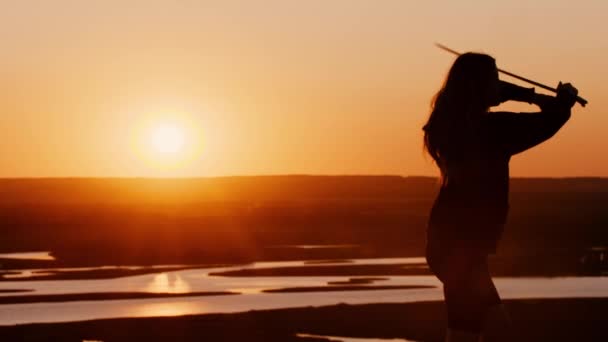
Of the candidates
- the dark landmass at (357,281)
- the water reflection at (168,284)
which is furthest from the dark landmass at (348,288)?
the water reflection at (168,284)

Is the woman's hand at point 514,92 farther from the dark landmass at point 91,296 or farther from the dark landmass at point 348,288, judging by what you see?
the dark landmass at point 348,288

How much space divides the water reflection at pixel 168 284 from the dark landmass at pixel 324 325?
12.3ft

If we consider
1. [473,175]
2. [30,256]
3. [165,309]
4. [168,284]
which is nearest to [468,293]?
[473,175]

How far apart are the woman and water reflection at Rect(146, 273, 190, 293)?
1207 centimetres

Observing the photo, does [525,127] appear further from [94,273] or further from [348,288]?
[94,273]

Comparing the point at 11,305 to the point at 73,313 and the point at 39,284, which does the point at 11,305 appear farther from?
the point at 39,284

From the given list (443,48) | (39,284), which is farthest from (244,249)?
(443,48)

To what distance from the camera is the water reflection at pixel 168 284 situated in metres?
19.3

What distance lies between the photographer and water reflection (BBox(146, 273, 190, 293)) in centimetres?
1928

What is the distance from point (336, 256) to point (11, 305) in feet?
38.8

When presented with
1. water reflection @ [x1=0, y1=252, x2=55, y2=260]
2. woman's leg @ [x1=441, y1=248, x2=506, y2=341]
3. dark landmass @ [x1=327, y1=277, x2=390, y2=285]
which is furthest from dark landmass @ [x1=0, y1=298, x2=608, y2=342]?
water reflection @ [x1=0, y1=252, x2=55, y2=260]

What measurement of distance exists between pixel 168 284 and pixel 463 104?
44.9ft

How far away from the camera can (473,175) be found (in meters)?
7.18

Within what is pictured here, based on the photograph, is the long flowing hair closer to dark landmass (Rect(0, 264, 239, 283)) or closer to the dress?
the dress
